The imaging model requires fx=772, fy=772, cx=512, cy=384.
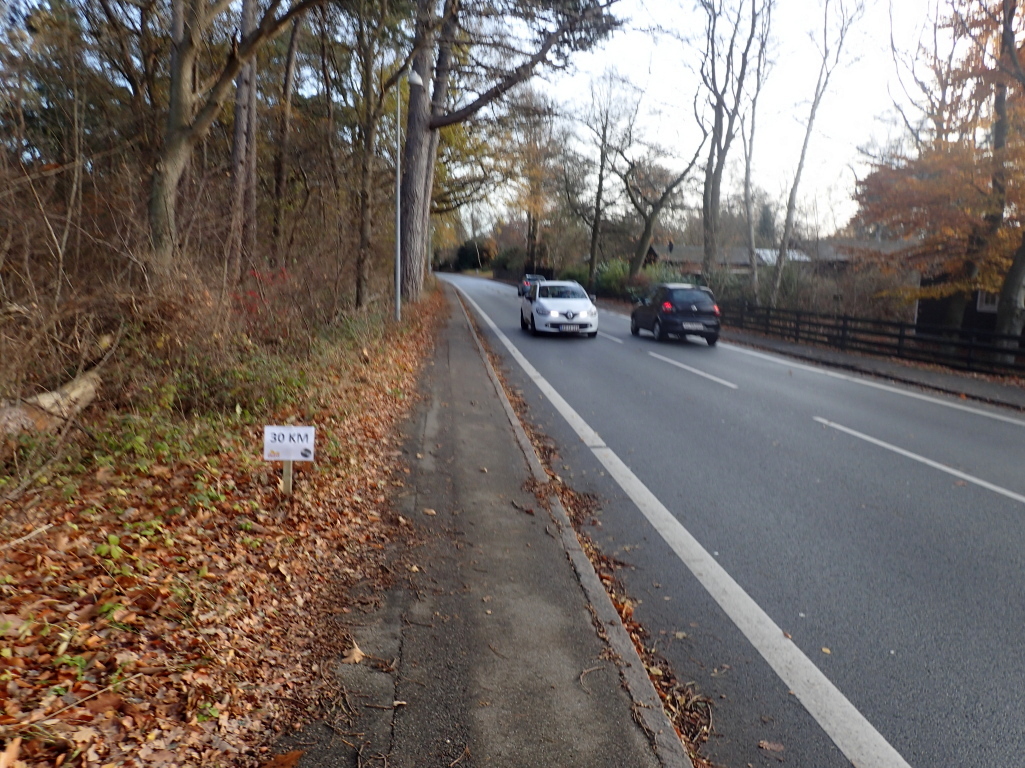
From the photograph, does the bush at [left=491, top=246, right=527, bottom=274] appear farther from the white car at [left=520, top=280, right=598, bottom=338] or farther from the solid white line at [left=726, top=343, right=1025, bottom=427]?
the solid white line at [left=726, top=343, right=1025, bottom=427]

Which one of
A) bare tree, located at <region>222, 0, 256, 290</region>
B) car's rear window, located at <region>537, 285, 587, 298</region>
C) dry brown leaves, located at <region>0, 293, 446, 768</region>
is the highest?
bare tree, located at <region>222, 0, 256, 290</region>

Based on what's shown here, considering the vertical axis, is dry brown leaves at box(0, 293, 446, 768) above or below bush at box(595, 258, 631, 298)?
below

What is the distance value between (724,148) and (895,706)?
3226 centimetres

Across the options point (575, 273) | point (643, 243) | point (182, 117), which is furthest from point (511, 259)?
point (182, 117)

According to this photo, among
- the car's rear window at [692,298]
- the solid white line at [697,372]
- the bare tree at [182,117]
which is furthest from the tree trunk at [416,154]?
the bare tree at [182,117]

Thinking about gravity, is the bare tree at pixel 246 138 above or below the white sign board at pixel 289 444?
above

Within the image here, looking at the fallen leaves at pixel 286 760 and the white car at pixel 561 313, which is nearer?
the fallen leaves at pixel 286 760

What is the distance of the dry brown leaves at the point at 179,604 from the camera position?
3.15m

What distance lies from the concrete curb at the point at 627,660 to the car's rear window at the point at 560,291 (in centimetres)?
1796

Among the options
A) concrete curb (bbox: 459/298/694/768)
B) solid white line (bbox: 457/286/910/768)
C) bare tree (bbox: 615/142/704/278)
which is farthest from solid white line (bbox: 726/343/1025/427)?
bare tree (bbox: 615/142/704/278)

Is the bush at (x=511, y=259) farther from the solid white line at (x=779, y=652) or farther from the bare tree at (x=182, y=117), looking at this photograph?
the solid white line at (x=779, y=652)

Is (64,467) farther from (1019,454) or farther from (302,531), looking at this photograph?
(1019,454)

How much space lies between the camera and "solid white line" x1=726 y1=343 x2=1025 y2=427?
12.4 metres

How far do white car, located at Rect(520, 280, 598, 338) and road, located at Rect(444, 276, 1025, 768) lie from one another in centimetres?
1096
